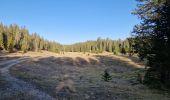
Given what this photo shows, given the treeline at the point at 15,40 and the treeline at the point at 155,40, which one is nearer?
the treeline at the point at 155,40

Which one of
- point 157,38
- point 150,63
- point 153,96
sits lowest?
point 153,96

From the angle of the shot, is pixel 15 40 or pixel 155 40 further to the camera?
pixel 15 40

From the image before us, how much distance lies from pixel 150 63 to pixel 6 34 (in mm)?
118537

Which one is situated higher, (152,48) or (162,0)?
(162,0)

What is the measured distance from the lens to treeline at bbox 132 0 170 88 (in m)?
28.3

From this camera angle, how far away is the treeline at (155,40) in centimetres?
2828

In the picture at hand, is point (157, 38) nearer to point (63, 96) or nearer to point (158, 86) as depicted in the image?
point (158, 86)

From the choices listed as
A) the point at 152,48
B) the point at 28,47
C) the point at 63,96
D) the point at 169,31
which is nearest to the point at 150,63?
the point at 152,48

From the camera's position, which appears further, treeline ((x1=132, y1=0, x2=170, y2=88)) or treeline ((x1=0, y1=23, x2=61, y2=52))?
treeline ((x1=0, y1=23, x2=61, y2=52))

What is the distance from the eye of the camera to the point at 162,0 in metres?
28.9

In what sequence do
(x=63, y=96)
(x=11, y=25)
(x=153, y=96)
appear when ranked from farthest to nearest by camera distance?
(x=11, y=25)
(x=153, y=96)
(x=63, y=96)

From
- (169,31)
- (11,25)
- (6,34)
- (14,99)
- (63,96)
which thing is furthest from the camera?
(11,25)

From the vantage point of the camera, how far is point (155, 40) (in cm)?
2888

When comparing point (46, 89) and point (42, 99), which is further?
point (46, 89)
